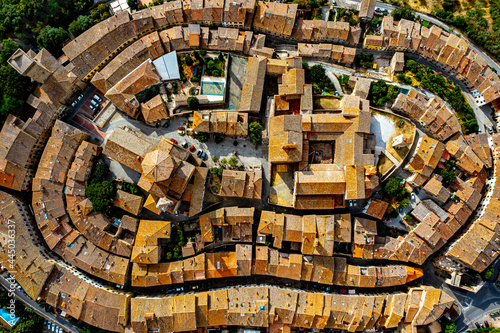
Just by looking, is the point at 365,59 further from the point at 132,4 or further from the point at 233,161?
the point at 132,4

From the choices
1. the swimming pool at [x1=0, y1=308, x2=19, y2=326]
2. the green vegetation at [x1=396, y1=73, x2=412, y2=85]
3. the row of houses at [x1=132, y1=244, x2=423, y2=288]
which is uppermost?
the green vegetation at [x1=396, y1=73, x2=412, y2=85]

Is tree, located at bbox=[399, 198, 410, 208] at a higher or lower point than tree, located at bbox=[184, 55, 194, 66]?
lower

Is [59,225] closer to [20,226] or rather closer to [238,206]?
[20,226]

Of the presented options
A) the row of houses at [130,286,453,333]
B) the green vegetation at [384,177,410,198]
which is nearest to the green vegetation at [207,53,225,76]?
the green vegetation at [384,177,410,198]

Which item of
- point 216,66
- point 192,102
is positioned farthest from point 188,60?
point 192,102

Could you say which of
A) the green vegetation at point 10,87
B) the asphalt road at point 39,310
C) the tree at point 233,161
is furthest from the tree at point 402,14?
the asphalt road at point 39,310

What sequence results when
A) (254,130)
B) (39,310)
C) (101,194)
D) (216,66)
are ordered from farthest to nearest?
(216,66) → (39,310) → (254,130) → (101,194)

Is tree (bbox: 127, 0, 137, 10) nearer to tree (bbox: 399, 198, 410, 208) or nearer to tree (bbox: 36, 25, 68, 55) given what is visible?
tree (bbox: 36, 25, 68, 55)
